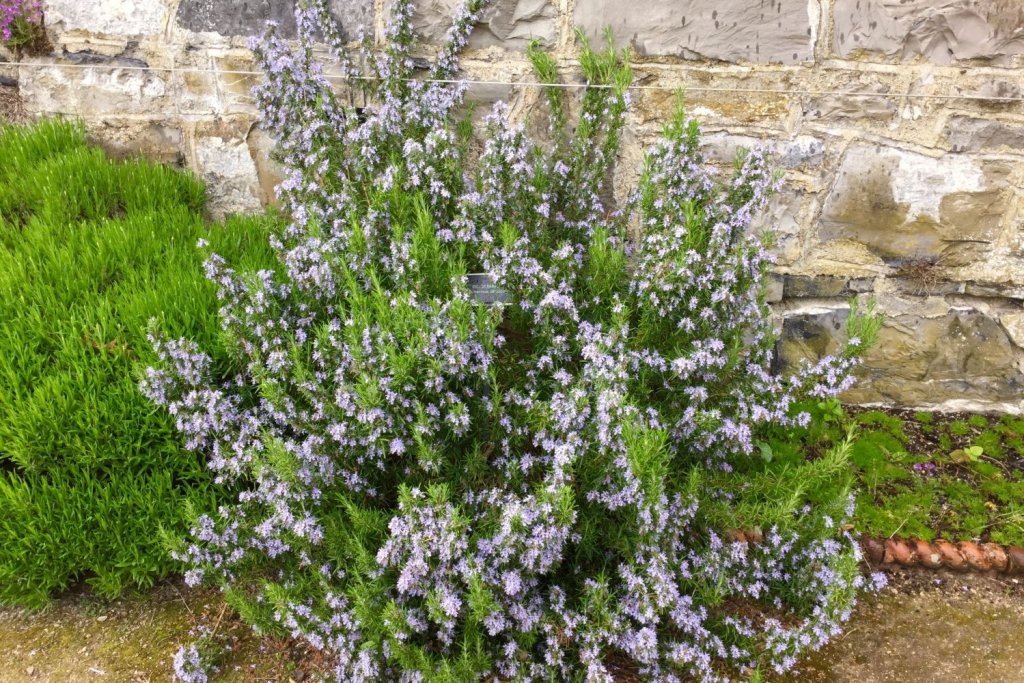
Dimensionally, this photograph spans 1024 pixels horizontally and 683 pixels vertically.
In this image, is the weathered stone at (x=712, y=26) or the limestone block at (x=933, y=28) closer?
the limestone block at (x=933, y=28)

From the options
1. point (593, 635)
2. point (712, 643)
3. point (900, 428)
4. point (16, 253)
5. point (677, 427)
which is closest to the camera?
point (593, 635)

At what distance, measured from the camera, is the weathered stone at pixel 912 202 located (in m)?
3.29

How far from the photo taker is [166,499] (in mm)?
2584

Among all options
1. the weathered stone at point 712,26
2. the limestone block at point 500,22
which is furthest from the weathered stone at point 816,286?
the limestone block at point 500,22

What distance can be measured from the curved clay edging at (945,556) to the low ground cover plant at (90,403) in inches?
106

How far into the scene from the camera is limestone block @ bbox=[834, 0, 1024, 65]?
302 centimetres

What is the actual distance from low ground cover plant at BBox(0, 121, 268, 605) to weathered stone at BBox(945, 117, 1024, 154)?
324 cm

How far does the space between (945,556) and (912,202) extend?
163 cm

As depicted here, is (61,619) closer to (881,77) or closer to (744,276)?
(744,276)

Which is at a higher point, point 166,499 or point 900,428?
point 166,499

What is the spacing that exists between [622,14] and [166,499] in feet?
9.21

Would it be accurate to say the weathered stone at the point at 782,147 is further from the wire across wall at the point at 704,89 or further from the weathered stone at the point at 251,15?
the weathered stone at the point at 251,15

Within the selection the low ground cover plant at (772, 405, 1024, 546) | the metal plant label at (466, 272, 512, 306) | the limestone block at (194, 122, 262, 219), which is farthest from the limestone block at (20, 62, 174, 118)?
the low ground cover plant at (772, 405, 1024, 546)

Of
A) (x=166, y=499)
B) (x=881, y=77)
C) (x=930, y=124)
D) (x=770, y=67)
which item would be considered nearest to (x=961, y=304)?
(x=930, y=124)
